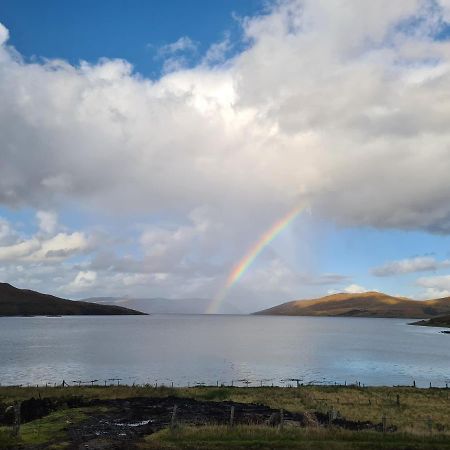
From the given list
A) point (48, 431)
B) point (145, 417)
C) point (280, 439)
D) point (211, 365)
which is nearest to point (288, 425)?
point (280, 439)

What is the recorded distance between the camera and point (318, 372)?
112 metres

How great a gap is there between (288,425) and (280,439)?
25.0ft

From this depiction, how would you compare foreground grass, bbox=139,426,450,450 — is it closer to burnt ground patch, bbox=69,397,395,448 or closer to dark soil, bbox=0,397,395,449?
dark soil, bbox=0,397,395,449

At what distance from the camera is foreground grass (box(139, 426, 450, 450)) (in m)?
33.8

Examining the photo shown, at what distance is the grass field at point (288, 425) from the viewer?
34.7 meters

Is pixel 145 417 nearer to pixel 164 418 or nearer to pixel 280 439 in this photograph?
pixel 164 418

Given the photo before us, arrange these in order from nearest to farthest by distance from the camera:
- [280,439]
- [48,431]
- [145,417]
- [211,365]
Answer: [280,439]
[48,431]
[145,417]
[211,365]

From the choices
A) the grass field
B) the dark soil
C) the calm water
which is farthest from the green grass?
the calm water

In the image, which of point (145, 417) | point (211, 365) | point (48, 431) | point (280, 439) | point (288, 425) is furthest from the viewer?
point (211, 365)

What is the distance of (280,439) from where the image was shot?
3522 centimetres

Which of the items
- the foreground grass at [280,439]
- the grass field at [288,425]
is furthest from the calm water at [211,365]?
the foreground grass at [280,439]

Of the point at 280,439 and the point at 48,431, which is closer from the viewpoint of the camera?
the point at 280,439

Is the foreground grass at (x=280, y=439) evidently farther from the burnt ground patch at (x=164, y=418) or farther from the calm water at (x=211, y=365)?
the calm water at (x=211, y=365)

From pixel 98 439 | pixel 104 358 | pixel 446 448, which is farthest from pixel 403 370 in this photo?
pixel 98 439
